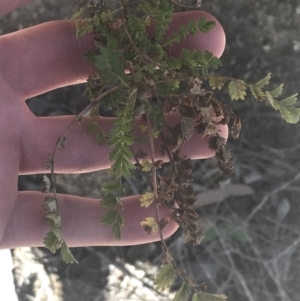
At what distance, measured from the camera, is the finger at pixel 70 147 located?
0.95m

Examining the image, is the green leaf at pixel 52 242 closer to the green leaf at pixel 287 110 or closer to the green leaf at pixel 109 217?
the green leaf at pixel 109 217

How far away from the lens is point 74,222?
3.38 feet

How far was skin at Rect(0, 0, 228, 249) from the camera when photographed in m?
0.93

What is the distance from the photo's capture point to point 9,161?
94cm

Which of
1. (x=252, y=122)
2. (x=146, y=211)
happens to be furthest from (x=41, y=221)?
(x=252, y=122)

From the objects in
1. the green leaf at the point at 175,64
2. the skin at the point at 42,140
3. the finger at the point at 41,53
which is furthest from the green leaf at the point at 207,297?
the finger at the point at 41,53

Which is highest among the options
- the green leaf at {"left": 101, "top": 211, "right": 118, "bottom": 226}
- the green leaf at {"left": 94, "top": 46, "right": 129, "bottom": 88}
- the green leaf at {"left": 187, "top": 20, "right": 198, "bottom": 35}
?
the green leaf at {"left": 94, "top": 46, "right": 129, "bottom": 88}

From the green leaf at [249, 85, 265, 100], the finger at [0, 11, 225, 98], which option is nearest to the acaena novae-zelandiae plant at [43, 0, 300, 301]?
the green leaf at [249, 85, 265, 100]

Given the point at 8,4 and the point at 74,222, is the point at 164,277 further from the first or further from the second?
the point at 8,4

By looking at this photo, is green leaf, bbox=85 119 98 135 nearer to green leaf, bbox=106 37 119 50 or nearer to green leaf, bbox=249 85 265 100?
green leaf, bbox=106 37 119 50

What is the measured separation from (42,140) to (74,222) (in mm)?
214

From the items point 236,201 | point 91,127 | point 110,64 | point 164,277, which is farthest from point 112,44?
point 236,201

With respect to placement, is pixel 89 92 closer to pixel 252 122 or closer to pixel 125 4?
pixel 125 4

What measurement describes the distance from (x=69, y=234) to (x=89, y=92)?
385 mm
